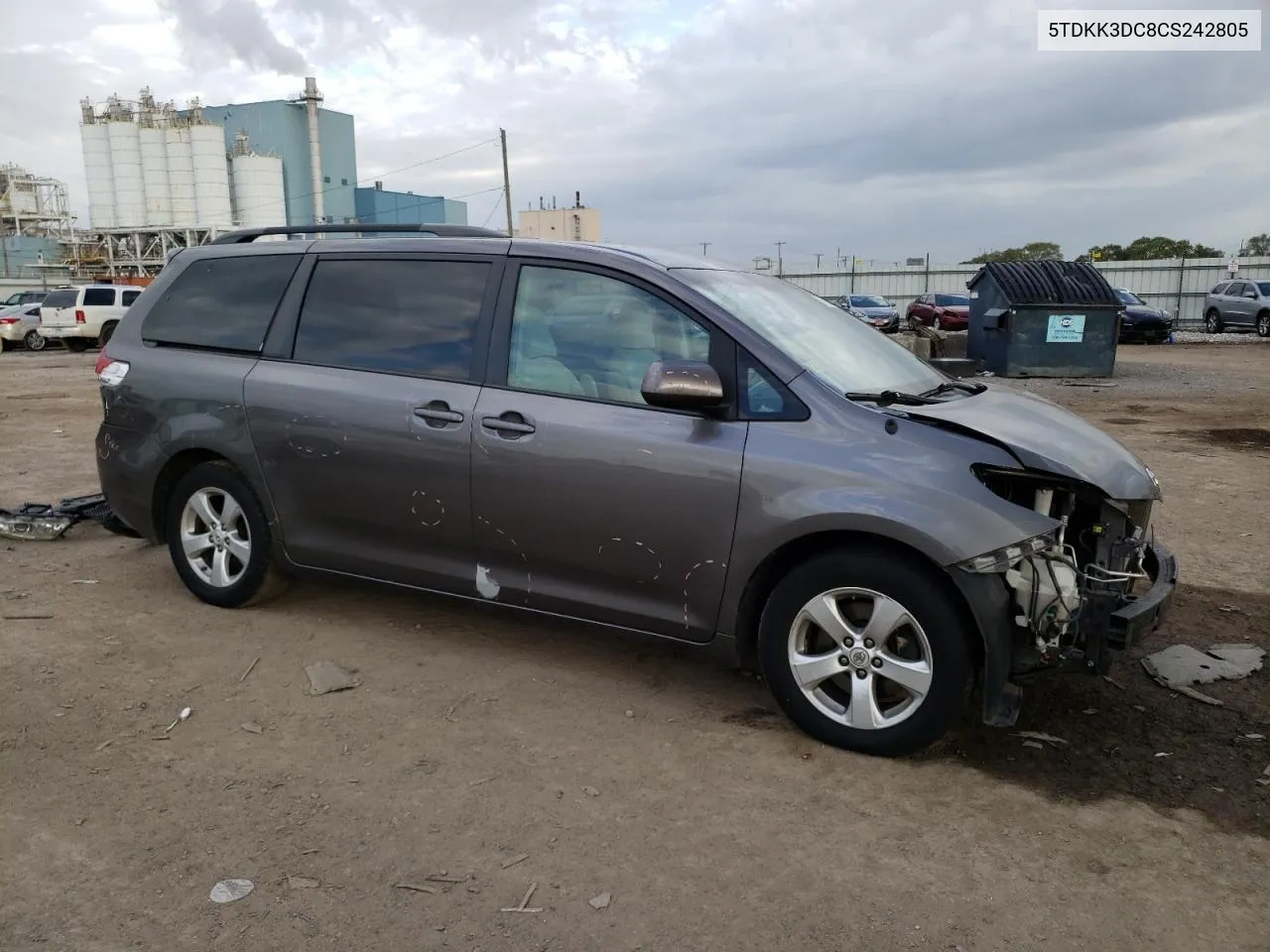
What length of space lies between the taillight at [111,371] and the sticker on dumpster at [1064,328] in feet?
53.4

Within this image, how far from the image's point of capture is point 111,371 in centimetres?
498

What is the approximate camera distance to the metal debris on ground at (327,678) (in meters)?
4.01

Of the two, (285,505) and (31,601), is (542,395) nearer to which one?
(285,505)

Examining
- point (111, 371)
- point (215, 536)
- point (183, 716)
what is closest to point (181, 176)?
point (111, 371)

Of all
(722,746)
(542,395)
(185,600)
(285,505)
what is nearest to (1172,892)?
(722,746)

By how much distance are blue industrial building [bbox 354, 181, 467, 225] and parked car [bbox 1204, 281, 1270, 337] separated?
54872 millimetres

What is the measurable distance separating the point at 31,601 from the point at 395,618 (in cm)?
195

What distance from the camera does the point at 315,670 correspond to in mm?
4168

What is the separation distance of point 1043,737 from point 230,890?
110 inches

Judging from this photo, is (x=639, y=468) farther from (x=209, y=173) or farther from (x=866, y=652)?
(x=209, y=173)

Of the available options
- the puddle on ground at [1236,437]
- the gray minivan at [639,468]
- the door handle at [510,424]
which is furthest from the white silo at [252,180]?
the door handle at [510,424]

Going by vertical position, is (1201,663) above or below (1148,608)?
below

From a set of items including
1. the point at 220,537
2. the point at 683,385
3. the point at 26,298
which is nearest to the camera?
the point at 683,385

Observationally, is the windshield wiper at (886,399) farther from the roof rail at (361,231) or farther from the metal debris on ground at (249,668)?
the metal debris on ground at (249,668)
